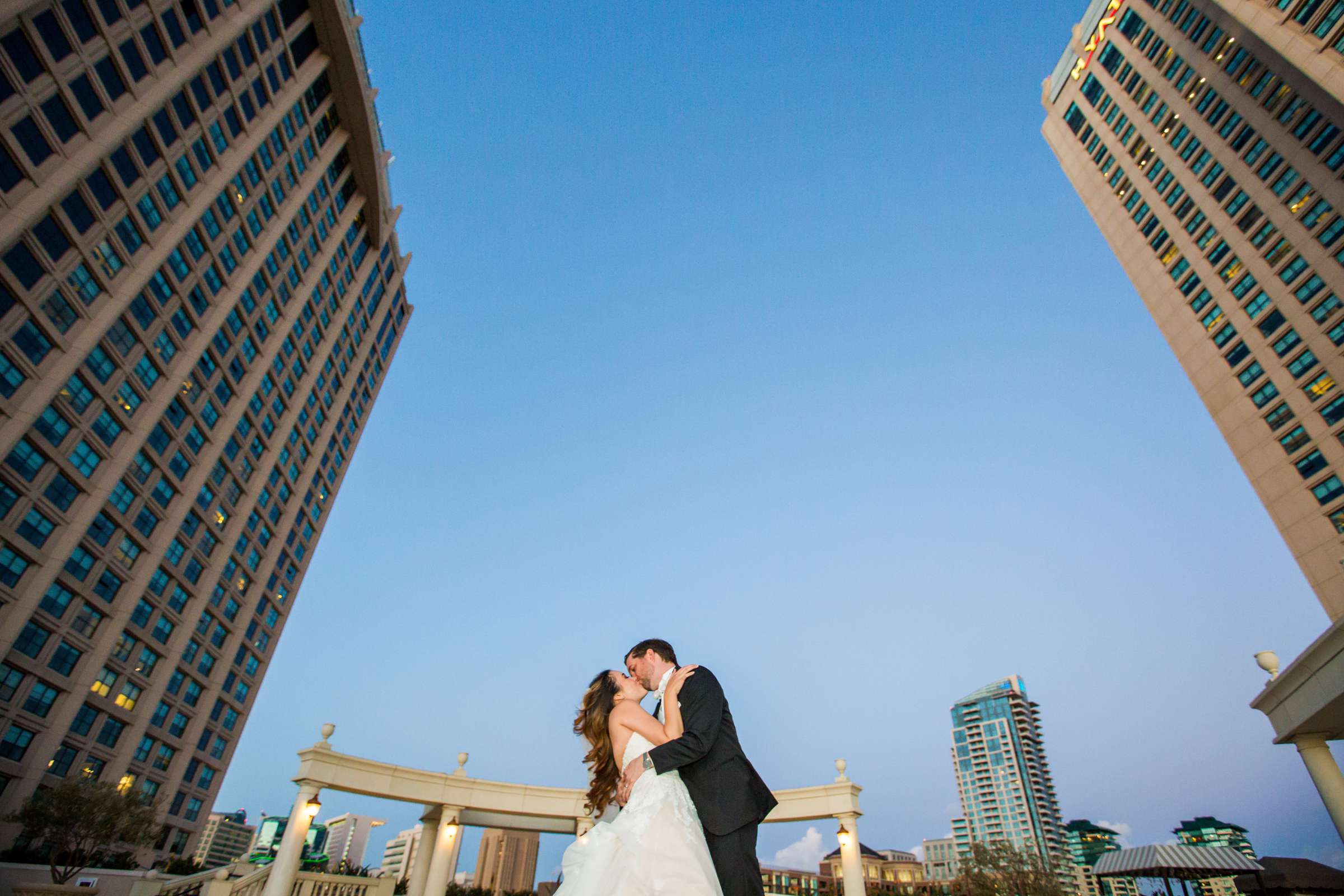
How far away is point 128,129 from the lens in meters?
35.2

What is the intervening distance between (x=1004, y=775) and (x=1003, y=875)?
174m

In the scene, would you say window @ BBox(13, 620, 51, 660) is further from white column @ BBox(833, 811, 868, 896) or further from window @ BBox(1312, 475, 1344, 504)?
window @ BBox(1312, 475, 1344, 504)

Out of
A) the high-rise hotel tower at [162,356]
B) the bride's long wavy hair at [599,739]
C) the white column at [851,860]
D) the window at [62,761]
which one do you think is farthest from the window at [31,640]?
the bride's long wavy hair at [599,739]

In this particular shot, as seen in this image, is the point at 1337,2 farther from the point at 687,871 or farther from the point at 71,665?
the point at 71,665

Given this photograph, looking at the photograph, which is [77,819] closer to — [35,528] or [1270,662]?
[35,528]

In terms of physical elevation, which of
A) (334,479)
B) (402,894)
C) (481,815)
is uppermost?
(334,479)

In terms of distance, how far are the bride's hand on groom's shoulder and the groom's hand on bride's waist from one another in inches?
15.0

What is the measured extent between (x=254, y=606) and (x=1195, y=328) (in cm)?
7679

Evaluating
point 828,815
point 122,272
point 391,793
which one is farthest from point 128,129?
point 828,815

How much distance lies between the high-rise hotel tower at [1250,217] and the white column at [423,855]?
45758mm

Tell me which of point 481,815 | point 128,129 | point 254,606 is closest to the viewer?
point 481,815

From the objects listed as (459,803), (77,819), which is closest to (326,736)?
(459,803)

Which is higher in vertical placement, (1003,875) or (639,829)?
(1003,875)

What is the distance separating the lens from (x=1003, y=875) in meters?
35.2
